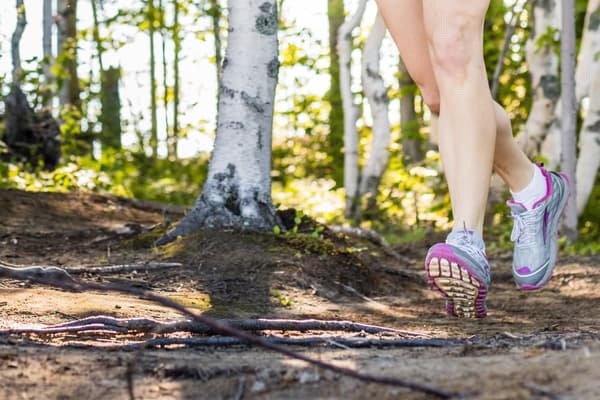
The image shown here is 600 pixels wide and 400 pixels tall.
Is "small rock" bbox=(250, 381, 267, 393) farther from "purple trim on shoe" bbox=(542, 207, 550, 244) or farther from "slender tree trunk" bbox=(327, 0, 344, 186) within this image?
"slender tree trunk" bbox=(327, 0, 344, 186)

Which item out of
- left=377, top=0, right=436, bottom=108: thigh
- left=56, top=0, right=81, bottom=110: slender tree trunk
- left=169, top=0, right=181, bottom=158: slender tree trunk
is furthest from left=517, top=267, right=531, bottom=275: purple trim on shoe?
left=169, top=0, right=181, bottom=158: slender tree trunk

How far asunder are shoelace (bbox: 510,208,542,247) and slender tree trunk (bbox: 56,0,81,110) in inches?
356

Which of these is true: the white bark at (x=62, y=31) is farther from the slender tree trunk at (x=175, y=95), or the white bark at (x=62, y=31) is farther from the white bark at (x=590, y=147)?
the white bark at (x=590, y=147)

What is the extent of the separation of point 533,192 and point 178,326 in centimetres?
175

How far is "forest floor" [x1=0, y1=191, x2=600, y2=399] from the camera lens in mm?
2283

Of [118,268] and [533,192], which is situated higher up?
[533,192]

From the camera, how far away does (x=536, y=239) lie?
397 centimetres

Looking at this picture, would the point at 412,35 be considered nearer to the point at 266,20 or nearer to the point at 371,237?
the point at 266,20

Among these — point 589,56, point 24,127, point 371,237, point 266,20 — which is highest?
point 589,56

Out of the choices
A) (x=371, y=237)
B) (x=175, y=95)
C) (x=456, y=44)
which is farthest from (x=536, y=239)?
(x=175, y=95)

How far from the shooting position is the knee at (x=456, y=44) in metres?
3.62

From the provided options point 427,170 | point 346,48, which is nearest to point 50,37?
point 346,48

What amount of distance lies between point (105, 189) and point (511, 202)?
308 inches

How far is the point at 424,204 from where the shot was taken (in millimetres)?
13961
